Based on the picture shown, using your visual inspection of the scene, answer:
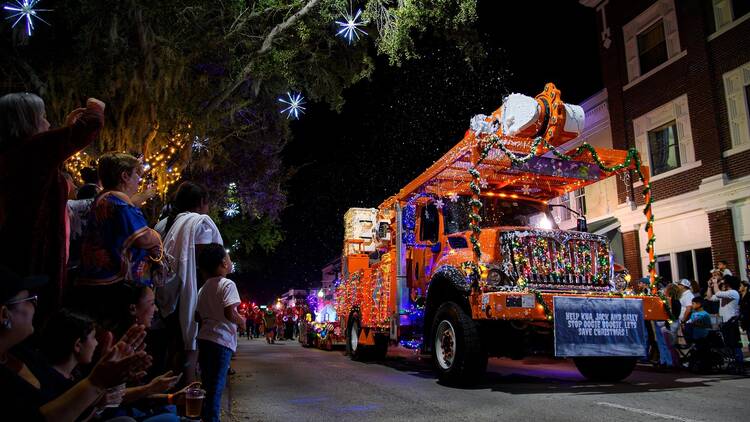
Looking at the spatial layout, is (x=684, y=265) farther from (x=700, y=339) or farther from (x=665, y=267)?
(x=700, y=339)

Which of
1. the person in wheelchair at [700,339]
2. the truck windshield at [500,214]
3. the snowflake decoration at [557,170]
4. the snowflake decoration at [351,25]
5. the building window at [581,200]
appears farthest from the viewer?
the building window at [581,200]

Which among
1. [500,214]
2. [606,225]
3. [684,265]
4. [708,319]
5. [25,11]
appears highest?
[25,11]

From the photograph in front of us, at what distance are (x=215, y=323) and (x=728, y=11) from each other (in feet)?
52.0

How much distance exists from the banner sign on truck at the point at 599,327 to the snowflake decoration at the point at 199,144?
10060 millimetres

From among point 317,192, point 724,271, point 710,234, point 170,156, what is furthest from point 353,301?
point 317,192

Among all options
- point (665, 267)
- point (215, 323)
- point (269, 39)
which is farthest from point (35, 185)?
point (665, 267)

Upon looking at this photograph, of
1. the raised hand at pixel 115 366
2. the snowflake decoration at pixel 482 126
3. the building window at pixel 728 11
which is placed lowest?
the raised hand at pixel 115 366

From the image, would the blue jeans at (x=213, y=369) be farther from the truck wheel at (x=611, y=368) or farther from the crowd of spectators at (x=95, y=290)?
the truck wheel at (x=611, y=368)

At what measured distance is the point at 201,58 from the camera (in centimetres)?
1270

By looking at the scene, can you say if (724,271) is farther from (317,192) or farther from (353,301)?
(317,192)

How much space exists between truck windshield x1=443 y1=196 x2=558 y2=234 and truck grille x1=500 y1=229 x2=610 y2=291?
3.65 feet

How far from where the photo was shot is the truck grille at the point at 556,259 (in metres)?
7.77

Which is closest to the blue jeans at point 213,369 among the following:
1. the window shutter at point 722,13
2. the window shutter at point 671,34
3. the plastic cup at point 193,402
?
the plastic cup at point 193,402

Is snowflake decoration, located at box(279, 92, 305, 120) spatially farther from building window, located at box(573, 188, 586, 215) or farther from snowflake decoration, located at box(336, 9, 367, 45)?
building window, located at box(573, 188, 586, 215)
